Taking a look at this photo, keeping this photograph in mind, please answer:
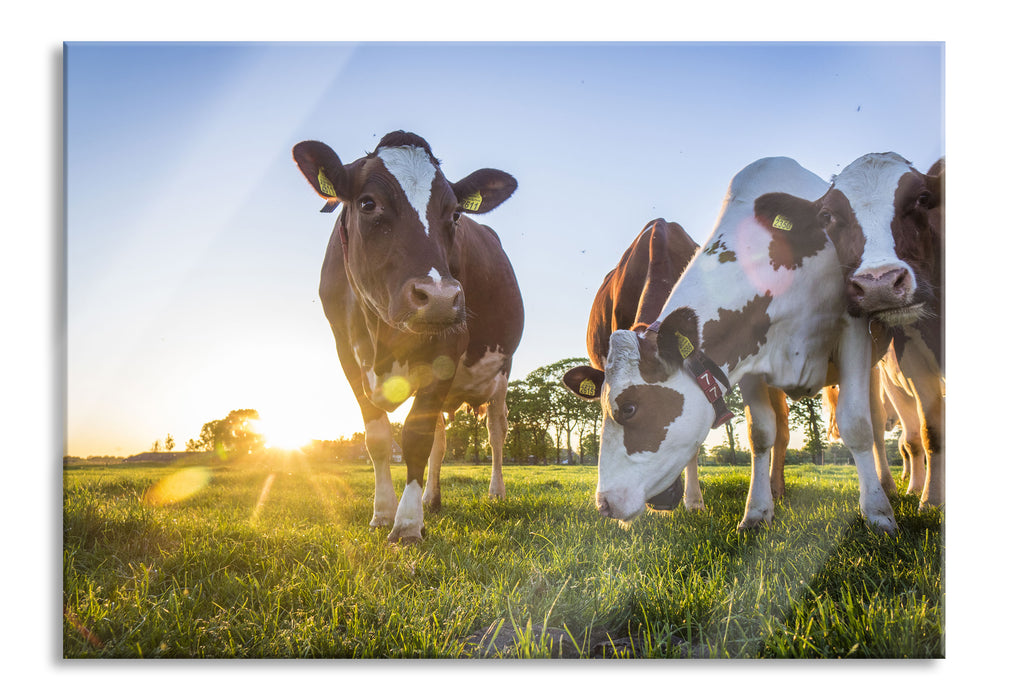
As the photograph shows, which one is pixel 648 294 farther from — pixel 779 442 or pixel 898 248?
pixel 779 442

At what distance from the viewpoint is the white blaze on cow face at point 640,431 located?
10.6 feet

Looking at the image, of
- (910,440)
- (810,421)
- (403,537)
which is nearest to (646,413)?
(403,537)

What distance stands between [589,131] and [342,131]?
1.33m

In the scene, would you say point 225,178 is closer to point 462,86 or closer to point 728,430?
point 462,86

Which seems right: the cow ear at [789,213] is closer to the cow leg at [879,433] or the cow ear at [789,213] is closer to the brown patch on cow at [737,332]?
the brown patch on cow at [737,332]

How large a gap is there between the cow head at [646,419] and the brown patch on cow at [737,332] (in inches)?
7.7

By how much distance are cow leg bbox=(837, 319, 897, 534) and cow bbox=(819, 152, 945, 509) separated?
0.51 feet

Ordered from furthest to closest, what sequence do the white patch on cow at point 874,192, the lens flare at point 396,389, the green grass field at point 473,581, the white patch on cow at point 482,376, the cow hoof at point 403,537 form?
the white patch on cow at point 482,376 → the lens flare at point 396,389 → the cow hoof at point 403,537 → the white patch on cow at point 874,192 → the green grass field at point 473,581

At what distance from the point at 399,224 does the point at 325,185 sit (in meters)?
0.51

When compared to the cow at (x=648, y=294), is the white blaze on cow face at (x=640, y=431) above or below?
below

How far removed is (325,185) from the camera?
141 inches

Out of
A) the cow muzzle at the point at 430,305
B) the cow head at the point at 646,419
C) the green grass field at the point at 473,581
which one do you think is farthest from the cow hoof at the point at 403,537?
the cow muzzle at the point at 430,305

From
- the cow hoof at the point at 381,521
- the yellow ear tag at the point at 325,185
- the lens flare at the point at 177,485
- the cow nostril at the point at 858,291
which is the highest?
the yellow ear tag at the point at 325,185

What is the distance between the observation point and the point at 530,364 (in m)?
4.25
